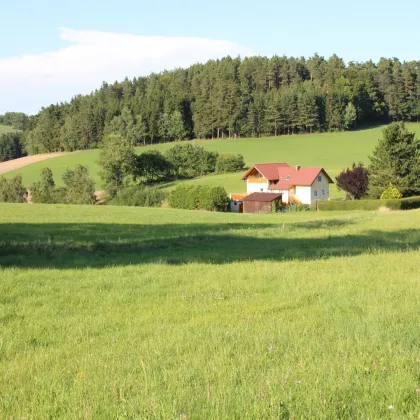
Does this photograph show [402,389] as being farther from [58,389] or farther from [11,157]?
[11,157]

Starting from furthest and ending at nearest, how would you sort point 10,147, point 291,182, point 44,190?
1. point 10,147
2. point 44,190
3. point 291,182

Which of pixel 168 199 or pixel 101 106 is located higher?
pixel 101 106

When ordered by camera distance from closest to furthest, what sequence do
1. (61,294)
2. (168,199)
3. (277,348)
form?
(277,348) < (61,294) < (168,199)

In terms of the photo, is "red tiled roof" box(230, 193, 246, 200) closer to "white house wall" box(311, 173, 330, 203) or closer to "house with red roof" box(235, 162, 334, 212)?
"house with red roof" box(235, 162, 334, 212)

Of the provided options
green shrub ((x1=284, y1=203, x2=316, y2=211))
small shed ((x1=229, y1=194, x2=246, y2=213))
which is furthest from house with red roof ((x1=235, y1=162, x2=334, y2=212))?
small shed ((x1=229, y1=194, x2=246, y2=213))

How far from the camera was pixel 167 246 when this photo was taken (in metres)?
20.3

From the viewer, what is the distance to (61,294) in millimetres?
10625

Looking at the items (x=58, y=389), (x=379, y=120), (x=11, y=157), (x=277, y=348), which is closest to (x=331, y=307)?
(x=277, y=348)

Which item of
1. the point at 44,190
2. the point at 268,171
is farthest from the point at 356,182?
the point at 44,190

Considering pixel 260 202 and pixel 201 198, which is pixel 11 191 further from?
pixel 260 202

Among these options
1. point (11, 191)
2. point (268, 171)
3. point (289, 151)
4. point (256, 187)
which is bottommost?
point (256, 187)

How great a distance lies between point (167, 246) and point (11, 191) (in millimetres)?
82532

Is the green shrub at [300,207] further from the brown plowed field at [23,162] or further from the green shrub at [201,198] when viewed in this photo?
the brown plowed field at [23,162]

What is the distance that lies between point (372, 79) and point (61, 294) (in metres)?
154
